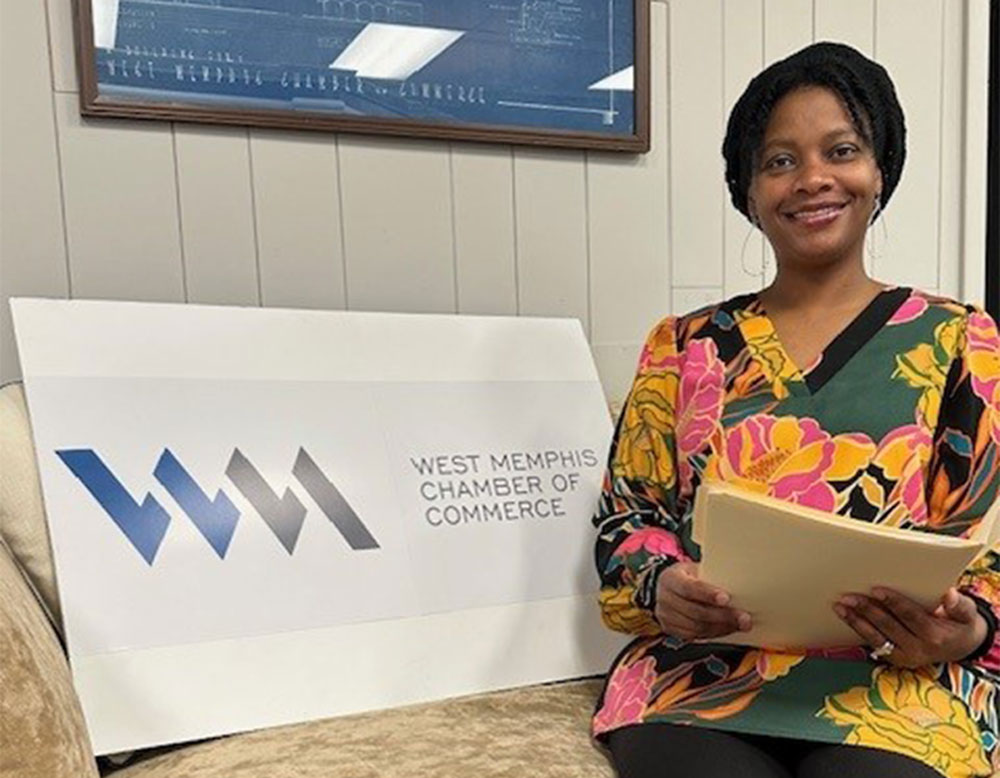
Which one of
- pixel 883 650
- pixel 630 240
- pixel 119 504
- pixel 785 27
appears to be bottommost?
pixel 883 650

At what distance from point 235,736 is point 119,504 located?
0.32m

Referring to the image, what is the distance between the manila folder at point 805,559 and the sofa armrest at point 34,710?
1.86ft

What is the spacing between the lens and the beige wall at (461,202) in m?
1.35

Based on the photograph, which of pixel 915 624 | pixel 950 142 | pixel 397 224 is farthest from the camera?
pixel 950 142

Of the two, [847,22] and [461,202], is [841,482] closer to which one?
[461,202]

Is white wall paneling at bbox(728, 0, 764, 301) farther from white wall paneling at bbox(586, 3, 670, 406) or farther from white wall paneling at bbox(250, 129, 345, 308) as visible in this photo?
white wall paneling at bbox(250, 129, 345, 308)

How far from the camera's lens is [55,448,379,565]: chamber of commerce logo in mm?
1143

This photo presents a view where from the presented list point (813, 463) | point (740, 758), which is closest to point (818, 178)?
point (813, 463)

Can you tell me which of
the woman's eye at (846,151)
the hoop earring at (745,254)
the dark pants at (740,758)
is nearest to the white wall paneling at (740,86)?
the hoop earring at (745,254)

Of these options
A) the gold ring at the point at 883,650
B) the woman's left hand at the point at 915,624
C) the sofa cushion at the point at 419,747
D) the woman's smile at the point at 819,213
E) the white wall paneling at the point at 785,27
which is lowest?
the sofa cushion at the point at 419,747

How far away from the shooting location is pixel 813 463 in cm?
97

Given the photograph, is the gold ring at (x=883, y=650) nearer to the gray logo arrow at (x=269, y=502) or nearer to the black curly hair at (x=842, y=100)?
the black curly hair at (x=842, y=100)

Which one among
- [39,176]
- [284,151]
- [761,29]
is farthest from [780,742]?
[761,29]

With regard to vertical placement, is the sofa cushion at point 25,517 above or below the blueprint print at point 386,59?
below
